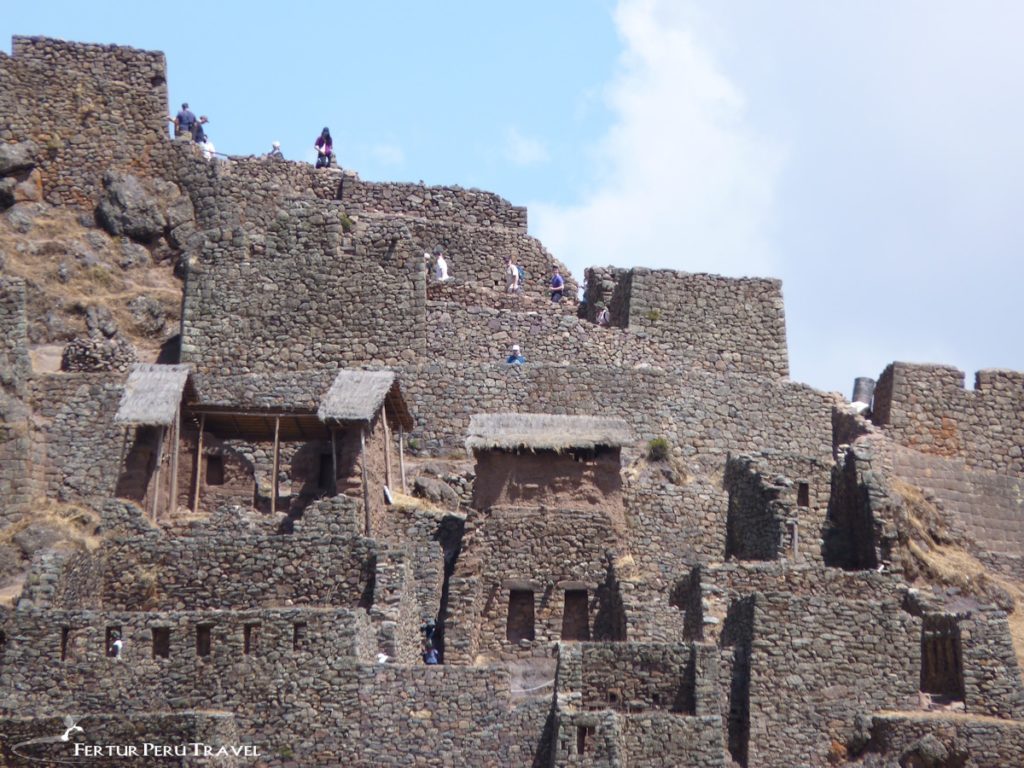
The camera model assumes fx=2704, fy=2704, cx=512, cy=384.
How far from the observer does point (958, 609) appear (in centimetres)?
4725

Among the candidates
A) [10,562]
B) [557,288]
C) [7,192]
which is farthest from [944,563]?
[7,192]

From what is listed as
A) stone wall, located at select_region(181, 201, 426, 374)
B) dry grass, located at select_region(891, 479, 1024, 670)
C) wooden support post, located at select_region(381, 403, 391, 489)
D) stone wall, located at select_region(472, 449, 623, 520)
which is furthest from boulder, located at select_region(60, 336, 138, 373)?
dry grass, located at select_region(891, 479, 1024, 670)

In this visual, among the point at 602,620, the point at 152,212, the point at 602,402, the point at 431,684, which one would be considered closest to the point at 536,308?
the point at 602,402

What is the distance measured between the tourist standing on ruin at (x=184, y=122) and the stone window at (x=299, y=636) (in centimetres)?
2174

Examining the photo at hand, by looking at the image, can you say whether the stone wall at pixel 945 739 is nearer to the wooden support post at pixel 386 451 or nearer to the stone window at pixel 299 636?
the stone window at pixel 299 636

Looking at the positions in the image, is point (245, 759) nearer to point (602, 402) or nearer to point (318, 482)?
point (318, 482)

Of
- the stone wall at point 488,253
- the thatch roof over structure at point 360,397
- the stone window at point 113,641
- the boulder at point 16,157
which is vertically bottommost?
the stone window at point 113,641

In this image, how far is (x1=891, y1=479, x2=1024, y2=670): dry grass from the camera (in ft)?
161

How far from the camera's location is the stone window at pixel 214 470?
50562mm

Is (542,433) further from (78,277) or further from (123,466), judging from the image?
(78,277)

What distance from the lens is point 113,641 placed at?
140ft

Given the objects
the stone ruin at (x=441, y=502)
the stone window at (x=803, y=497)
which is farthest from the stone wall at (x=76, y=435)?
the stone window at (x=803, y=497)

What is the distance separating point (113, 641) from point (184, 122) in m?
21.6

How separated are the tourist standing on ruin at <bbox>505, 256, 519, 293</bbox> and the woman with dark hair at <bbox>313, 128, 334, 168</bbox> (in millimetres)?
5542
